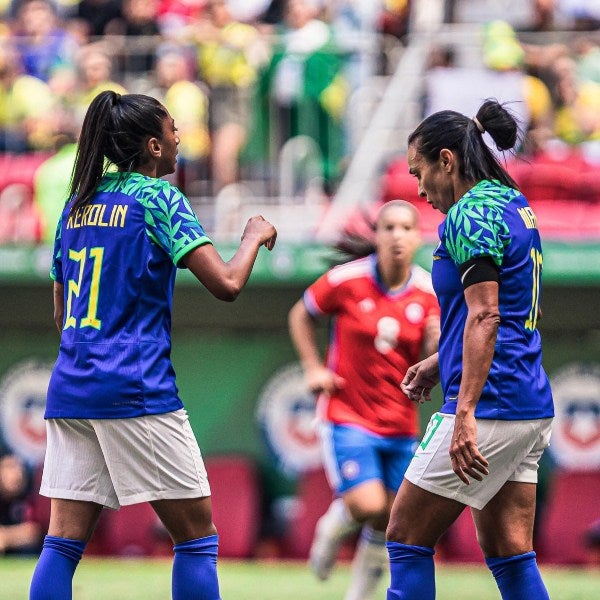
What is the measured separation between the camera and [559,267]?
1014 centimetres

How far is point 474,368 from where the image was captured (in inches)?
185

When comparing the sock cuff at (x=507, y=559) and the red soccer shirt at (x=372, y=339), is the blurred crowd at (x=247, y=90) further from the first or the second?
the sock cuff at (x=507, y=559)

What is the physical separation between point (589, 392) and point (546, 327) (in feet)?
2.01

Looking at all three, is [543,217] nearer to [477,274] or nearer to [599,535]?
[599,535]

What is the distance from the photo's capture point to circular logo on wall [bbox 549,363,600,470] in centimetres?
1077

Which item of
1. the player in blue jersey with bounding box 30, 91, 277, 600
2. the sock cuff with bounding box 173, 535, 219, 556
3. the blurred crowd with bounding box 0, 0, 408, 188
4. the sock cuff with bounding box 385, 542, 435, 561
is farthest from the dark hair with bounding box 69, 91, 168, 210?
the blurred crowd with bounding box 0, 0, 408, 188

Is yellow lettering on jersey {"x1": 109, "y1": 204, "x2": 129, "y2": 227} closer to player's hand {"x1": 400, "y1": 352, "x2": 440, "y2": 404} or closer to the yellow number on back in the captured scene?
the yellow number on back

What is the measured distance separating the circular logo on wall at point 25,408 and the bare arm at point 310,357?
4.01m

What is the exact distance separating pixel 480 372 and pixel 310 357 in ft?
10.3

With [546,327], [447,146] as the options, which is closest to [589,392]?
[546,327]

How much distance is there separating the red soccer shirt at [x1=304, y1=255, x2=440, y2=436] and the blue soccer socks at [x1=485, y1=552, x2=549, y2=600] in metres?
2.59

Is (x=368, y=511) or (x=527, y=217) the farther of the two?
(x=368, y=511)

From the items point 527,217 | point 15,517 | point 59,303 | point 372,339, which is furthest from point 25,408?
point 527,217

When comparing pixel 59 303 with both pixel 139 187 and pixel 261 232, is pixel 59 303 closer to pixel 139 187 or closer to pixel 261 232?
pixel 139 187
